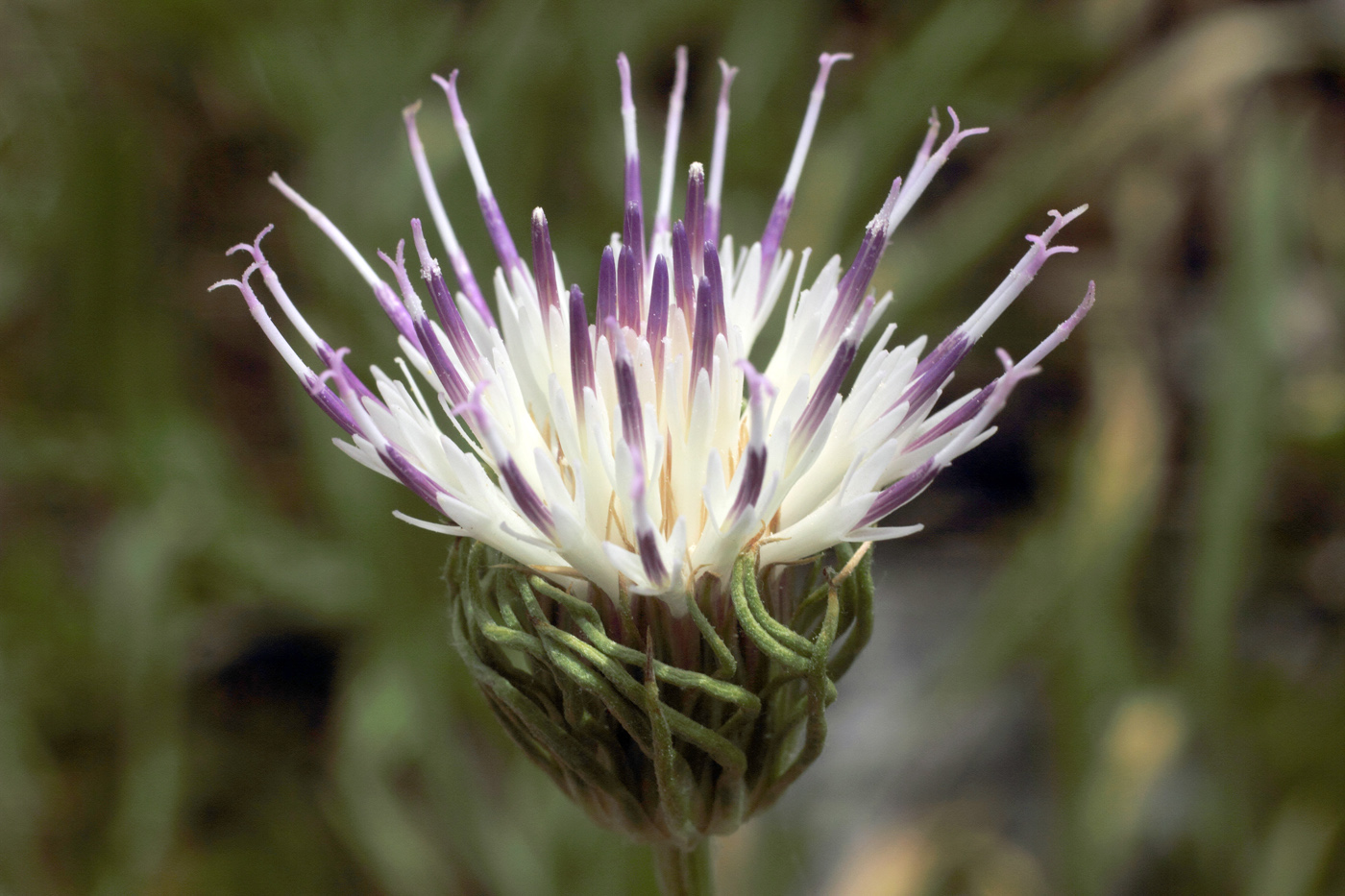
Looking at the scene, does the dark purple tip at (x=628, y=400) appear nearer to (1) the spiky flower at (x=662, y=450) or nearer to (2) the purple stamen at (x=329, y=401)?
(1) the spiky flower at (x=662, y=450)

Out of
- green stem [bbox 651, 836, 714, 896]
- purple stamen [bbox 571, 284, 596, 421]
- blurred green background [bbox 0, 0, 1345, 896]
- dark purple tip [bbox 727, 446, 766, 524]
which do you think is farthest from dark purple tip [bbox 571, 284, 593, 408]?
blurred green background [bbox 0, 0, 1345, 896]

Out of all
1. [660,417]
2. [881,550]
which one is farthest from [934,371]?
[881,550]

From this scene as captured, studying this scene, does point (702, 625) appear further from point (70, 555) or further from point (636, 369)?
point (70, 555)

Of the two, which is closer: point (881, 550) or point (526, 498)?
point (526, 498)

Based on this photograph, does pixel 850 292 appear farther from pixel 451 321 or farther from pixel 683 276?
pixel 451 321

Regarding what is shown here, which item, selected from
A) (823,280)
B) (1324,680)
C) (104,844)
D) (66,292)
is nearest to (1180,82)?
(1324,680)

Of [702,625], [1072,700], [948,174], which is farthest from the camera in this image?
[948,174]
